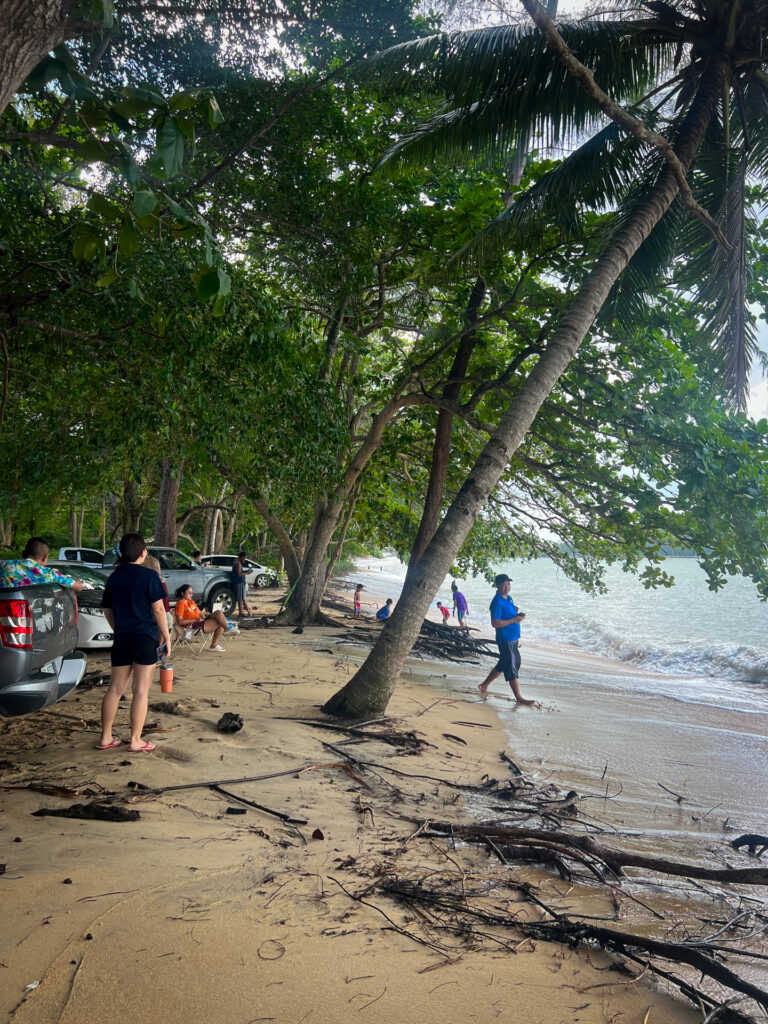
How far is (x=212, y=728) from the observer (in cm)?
536

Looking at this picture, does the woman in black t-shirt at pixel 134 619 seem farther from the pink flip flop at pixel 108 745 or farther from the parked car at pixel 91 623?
the parked car at pixel 91 623

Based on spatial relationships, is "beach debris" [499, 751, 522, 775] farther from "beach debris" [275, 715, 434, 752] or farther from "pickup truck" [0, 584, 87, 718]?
"pickup truck" [0, 584, 87, 718]

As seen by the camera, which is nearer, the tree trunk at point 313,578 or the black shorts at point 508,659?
the black shorts at point 508,659

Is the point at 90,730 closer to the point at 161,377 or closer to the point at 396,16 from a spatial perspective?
the point at 161,377

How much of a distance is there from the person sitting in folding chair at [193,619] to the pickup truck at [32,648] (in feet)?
15.7

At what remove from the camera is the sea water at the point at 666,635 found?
48.4 ft

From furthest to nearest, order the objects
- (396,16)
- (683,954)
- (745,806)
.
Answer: (396,16) → (745,806) → (683,954)

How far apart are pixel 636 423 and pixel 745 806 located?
5744 mm

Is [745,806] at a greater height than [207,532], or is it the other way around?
[207,532]

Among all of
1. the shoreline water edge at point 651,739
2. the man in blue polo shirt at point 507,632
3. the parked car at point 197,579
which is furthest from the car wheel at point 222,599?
the man in blue polo shirt at point 507,632

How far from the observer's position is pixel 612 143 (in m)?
8.37

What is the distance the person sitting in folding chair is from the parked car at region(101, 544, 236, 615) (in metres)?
5.37

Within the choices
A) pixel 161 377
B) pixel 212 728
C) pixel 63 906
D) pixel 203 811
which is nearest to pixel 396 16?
pixel 161 377

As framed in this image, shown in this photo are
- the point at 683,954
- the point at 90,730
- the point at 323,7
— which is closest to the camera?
the point at 683,954
